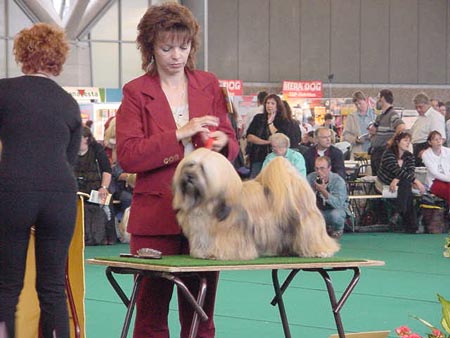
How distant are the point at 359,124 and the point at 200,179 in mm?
11500

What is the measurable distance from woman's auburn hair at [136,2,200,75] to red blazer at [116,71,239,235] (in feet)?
0.37

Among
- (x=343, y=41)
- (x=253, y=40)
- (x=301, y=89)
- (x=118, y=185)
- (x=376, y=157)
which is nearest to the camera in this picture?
(x=118, y=185)

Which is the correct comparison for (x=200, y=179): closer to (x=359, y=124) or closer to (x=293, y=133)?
(x=293, y=133)

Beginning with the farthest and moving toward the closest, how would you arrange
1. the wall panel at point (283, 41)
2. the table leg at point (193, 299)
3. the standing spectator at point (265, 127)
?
the wall panel at point (283, 41) → the standing spectator at point (265, 127) → the table leg at point (193, 299)

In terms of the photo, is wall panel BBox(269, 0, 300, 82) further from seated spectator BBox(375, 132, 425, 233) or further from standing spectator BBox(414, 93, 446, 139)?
seated spectator BBox(375, 132, 425, 233)

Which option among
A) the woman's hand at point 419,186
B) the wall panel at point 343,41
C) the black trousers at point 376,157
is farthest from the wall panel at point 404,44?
the woman's hand at point 419,186

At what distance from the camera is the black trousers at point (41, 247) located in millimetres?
3385

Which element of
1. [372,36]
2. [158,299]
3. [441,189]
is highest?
[372,36]

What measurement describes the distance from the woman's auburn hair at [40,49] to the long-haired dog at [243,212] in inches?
27.1

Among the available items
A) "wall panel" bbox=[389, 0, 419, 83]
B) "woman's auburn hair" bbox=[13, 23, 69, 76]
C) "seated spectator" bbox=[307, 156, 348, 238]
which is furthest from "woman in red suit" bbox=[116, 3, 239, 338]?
"wall panel" bbox=[389, 0, 419, 83]

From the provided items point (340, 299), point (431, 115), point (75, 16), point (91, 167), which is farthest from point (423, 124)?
point (340, 299)

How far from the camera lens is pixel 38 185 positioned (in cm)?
340

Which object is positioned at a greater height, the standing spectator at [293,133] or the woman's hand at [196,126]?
the woman's hand at [196,126]

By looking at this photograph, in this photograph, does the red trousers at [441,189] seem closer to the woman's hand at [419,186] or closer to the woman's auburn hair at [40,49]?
the woman's hand at [419,186]
